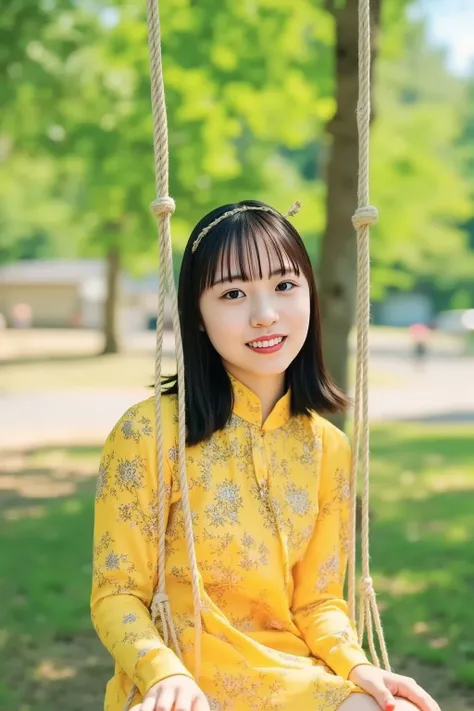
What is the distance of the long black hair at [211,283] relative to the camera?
2.05 m

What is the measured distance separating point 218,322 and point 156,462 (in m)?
0.32

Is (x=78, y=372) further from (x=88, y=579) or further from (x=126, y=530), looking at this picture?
(x=126, y=530)

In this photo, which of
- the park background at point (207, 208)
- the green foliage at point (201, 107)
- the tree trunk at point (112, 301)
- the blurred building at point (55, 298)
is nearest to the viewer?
the park background at point (207, 208)

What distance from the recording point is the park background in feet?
14.9

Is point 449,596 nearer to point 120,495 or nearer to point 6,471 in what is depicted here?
point 120,495

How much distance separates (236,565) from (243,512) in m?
0.11

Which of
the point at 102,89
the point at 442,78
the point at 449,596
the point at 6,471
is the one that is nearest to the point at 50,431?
the point at 6,471

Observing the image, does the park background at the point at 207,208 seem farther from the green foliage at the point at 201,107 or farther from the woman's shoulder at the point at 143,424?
the woman's shoulder at the point at 143,424

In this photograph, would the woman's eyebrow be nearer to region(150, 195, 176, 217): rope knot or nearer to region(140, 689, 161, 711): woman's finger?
region(150, 195, 176, 217): rope knot

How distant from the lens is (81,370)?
20.8 m

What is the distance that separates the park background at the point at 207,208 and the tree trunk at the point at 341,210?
0.01 metres

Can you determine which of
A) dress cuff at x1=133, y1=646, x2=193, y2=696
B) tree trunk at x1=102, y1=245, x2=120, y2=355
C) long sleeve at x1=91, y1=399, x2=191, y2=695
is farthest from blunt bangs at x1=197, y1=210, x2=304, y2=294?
tree trunk at x1=102, y1=245, x2=120, y2=355

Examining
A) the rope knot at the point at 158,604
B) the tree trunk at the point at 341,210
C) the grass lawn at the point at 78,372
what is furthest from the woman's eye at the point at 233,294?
the grass lawn at the point at 78,372

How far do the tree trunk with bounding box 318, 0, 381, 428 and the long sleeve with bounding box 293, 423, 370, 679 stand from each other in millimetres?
3562
